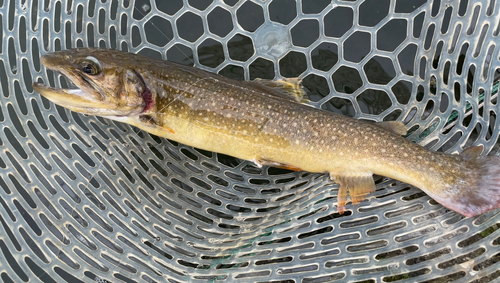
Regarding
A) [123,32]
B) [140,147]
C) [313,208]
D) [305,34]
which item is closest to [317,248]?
[313,208]

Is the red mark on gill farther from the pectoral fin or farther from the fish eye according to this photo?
the pectoral fin

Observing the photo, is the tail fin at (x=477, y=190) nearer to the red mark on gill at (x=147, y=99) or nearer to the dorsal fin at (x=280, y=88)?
the dorsal fin at (x=280, y=88)

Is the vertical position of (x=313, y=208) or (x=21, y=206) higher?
(x=313, y=208)

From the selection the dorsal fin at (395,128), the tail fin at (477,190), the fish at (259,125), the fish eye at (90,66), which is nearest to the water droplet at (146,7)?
the fish at (259,125)

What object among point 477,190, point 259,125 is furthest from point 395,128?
point 259,125

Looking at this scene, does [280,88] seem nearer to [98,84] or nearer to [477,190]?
[98,84]

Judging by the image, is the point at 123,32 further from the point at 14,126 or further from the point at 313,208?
the point at 313,208

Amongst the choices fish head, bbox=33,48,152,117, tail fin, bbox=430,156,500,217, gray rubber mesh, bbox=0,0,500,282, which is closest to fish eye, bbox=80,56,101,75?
fish head, bbox=33,48,152,117
